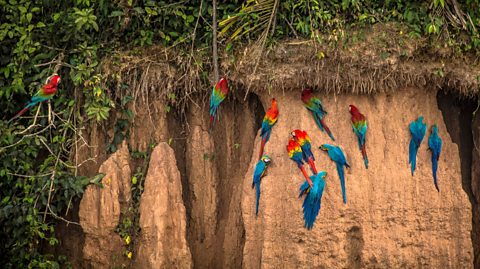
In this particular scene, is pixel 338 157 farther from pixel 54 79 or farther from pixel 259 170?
pixel 54 79

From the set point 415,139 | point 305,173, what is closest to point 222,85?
point 305,173

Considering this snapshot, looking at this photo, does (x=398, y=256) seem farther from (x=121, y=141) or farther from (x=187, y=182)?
(x=121, y=141)

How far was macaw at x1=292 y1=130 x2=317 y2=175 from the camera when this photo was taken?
6891 millimetres

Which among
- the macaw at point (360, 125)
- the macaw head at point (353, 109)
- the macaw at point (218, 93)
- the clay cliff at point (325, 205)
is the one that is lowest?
the clay cliff at point (325, 205)

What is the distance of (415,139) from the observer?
6992 mm

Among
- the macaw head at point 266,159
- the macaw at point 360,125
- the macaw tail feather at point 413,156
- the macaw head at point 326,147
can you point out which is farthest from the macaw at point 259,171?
the macaw tail feather at point 413,156

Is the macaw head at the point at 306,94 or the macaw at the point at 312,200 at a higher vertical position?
the macaw head at the point at 306,94

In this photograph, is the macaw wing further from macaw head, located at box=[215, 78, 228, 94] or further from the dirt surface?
macaw head, located at box=[215, 78, 228, 94]

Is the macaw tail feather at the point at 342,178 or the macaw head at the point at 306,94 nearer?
the macaw tail feather at the point at 342,178

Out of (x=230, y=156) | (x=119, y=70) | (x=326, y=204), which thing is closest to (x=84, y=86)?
(x=119, y=70)

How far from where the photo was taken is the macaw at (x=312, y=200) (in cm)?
679

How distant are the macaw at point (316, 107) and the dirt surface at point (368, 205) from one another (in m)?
0.06

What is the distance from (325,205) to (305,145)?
54cm

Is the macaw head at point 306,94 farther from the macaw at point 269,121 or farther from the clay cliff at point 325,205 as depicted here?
the macaw at point 269,121
